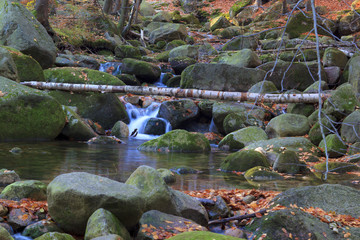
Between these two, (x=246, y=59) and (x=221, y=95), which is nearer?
(x=221, y=95)

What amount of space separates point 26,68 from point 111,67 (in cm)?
603

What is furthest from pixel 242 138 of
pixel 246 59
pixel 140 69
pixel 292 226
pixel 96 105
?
pixel 140 69

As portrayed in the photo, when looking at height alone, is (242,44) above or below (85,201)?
above

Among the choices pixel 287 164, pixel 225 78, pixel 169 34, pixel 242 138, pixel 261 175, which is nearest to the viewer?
pixel 261 175

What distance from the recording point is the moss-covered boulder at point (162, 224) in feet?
12.1

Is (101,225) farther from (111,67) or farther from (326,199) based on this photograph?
(111,67)

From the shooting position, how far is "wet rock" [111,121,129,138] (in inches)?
520

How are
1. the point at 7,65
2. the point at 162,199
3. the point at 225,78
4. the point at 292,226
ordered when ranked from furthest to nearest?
1. the point at 225,78
2. the point at 7,65
3. the point at 162,199
4. the point at 292,226

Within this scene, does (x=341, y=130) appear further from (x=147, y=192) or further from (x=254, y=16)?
(x=254, y=16)

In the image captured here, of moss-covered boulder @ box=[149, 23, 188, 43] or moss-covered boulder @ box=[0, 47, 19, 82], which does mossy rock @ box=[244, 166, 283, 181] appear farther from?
moss-covered boulder @ box=[149, 23, 188, 43]

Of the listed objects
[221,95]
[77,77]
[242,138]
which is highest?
[77,77]

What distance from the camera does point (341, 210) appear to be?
4.34 meters

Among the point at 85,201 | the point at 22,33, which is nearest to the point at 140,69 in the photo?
the point at 22,33

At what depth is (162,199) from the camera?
165 inches
